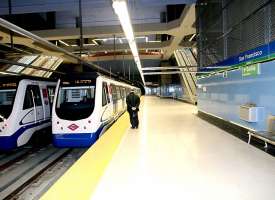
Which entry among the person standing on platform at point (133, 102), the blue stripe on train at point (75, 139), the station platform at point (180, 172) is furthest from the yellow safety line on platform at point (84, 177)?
the person standing on platform at point (133, 102)

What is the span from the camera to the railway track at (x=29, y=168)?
526cm

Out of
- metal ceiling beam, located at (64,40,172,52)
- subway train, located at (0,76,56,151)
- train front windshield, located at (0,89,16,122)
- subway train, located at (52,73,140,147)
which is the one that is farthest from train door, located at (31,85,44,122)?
metal ceiling beam, located at (64,40,172,52)

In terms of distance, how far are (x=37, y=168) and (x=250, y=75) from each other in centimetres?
516

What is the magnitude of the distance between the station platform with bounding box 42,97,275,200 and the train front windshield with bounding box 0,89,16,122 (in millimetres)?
3236

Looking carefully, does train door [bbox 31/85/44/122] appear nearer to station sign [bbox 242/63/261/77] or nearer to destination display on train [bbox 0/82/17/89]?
destination display on train [bbox 0/82/17/89]

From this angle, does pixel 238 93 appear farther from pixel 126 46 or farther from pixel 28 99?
pixel 126 46

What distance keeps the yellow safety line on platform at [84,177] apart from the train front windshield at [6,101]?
3.10 m

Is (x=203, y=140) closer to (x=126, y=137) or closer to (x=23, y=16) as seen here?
(x=126, y=137)

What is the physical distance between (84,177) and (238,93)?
14.6 feet

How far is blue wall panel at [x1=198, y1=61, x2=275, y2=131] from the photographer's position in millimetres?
5242

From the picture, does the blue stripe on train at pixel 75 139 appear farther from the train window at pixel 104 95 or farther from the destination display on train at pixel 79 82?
the destination display on train at pixel 79 82

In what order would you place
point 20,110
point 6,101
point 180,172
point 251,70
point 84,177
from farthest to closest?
point 6,101, point 20,110, point 251,70, point 180,172, point 84,177

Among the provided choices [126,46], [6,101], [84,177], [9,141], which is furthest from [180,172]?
[126,46]

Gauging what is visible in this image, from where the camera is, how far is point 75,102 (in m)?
8.02
